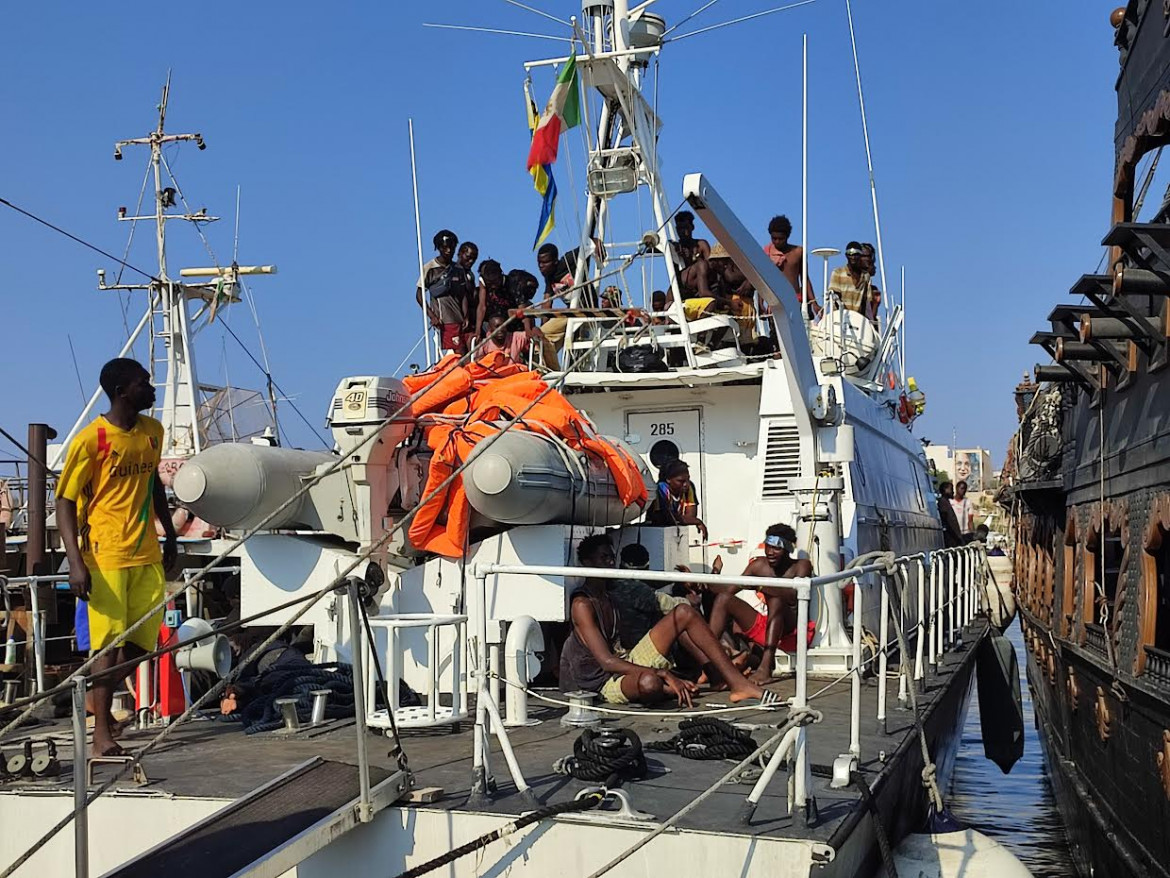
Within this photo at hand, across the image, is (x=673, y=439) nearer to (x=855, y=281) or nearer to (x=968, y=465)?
(x=855, y=281)

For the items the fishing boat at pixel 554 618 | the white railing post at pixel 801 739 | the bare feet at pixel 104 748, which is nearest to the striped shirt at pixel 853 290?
the fishing boat at pixel 554 618

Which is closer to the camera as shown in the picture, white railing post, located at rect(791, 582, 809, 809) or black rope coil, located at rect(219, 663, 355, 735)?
white railing post, located at rect(791, 582, 809, 809)

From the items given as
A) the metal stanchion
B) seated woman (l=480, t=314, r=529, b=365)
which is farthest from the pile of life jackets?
the metal stanchion

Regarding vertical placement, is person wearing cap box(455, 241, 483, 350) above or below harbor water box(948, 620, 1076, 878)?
above

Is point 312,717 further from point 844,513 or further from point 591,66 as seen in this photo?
point 591,66

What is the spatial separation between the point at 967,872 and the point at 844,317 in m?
8.33

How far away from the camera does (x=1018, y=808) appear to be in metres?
14.2

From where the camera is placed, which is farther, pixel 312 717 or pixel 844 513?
pixel 844 513

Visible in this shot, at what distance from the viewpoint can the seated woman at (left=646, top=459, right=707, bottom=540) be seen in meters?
9.52

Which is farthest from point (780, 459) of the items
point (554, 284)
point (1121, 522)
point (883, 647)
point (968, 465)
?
point (968, 465)

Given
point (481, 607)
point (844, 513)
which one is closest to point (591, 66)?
point (844, 513)

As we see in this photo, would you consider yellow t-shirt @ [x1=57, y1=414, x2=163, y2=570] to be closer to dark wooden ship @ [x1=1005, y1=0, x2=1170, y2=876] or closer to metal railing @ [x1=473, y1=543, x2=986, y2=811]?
metal railing @ [x1=473, y1=543, x2=986, y2=811]

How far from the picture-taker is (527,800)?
458 centimetres

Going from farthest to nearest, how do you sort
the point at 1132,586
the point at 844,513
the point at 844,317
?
the point at 844,317 → the point at 844,513 → the point at 1132,586
